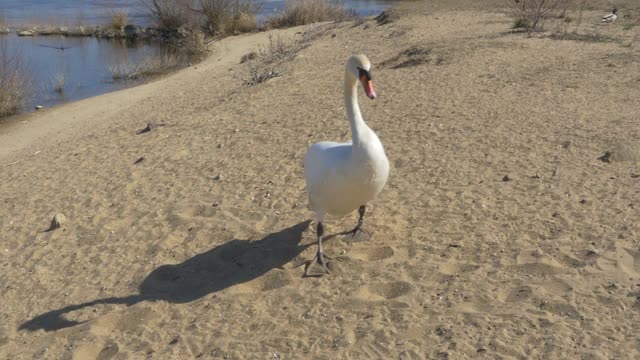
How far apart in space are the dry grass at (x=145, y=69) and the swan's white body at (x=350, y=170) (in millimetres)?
15911

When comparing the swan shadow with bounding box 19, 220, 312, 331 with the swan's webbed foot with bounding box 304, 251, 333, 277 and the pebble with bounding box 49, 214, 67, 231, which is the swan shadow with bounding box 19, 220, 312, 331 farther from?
the pebble with bounding box 49, 214, 67, 231

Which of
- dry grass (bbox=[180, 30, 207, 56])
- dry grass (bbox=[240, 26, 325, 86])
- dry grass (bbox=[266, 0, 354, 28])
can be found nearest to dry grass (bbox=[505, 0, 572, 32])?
dry grass (bbox=[240, 26, 325, 86])

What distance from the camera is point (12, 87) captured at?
16.2 meters

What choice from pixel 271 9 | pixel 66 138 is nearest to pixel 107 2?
pixel 271 9

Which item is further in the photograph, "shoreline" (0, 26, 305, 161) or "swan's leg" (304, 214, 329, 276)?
"shoreline" (0, 26, 305, 161)

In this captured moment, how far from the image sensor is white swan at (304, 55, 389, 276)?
4.96 m

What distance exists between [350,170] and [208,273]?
4.86 ft

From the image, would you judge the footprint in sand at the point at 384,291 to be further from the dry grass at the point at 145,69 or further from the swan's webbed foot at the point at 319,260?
the dry grass at the point at 145,69

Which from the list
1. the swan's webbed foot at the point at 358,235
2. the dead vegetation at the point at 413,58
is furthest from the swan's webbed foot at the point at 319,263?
the dead vegetation at the point at 413,58

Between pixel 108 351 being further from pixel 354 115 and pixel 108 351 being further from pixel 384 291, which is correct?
pixel 354 115

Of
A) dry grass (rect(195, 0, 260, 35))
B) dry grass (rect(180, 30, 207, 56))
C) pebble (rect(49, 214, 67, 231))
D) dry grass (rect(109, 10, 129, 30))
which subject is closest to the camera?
pebble (rect(49, 214, 67, 231))

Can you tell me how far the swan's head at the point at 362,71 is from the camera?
204 inches

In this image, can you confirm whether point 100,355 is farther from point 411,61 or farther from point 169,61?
point 169,61

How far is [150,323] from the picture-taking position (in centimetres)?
496
